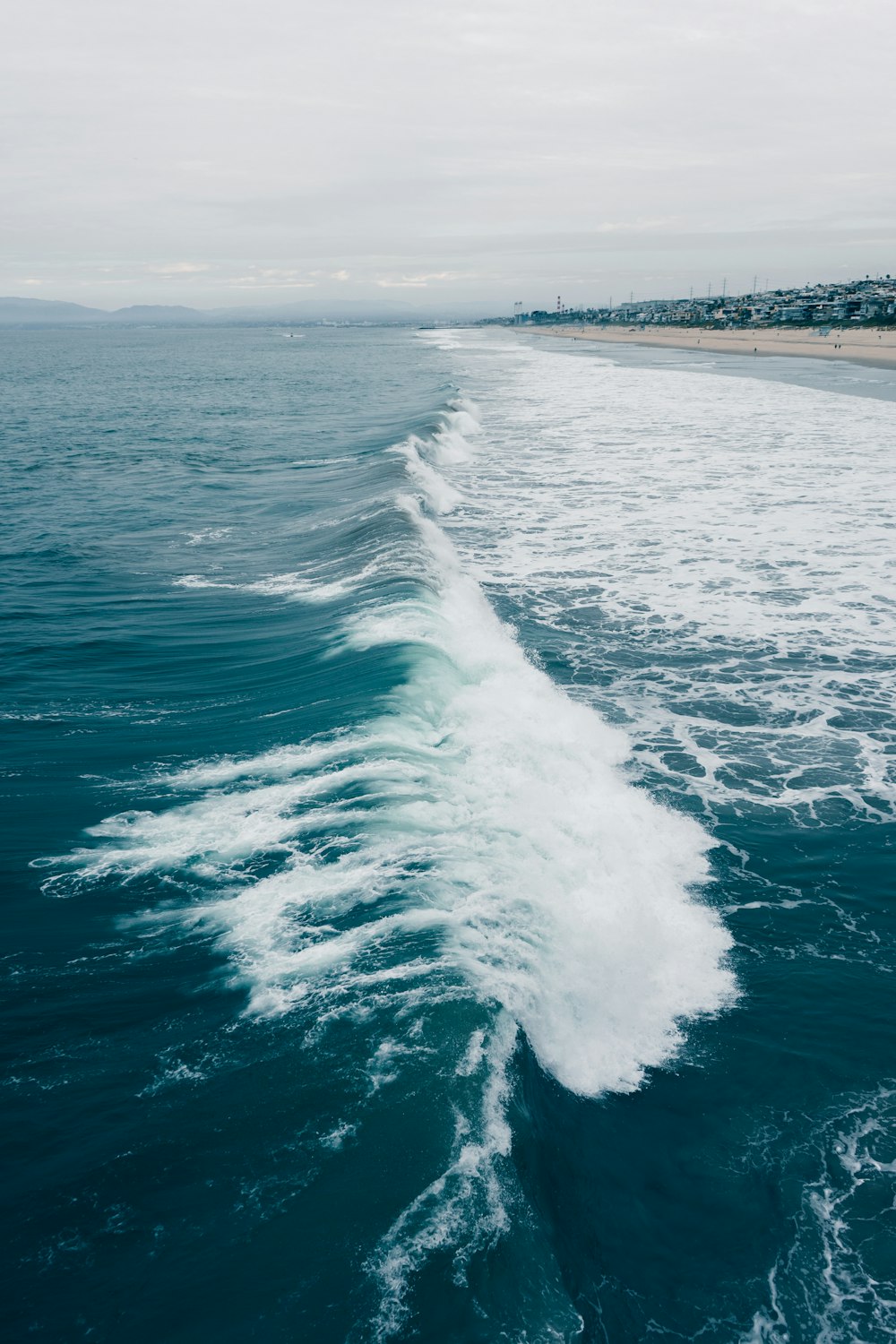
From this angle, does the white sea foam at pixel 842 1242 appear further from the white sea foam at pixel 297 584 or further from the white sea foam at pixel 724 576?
the white sea foam at pixel 297 584

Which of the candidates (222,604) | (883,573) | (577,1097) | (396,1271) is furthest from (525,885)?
(883,573)

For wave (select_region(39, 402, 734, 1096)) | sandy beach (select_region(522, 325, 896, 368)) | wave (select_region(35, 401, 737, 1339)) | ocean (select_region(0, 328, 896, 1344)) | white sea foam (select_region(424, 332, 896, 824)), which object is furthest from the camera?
sandy beach (select_region(522, 325, 896, 368))

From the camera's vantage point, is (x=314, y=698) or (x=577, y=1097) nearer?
(x=577, y=1097)

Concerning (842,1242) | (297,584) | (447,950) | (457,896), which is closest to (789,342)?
(297,584)

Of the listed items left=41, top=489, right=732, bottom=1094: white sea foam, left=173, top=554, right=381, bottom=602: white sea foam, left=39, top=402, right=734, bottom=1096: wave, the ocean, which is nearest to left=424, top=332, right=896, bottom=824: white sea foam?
the ocean

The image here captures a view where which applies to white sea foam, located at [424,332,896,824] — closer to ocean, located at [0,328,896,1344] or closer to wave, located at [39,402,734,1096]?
ocean, located at [0,328,896,1344]

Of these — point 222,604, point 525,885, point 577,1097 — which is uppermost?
point 222,604

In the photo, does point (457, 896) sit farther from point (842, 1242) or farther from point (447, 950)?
point (842, 1242)

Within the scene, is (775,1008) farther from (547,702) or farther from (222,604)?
(222,604)
